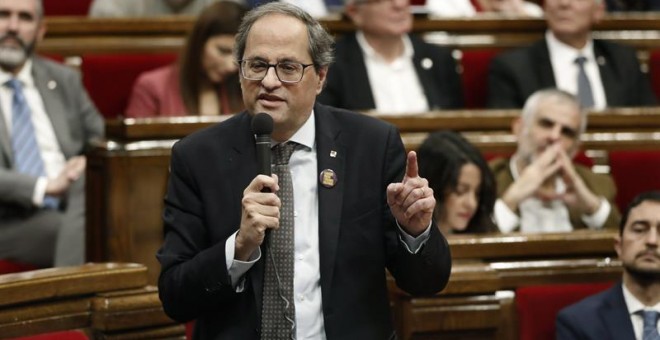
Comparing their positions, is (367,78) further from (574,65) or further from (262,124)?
(262,124)

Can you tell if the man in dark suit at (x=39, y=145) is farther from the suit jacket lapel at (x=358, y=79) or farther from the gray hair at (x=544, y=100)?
the gray hair at (x=544, y=100)

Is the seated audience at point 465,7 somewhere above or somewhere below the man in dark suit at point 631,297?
above

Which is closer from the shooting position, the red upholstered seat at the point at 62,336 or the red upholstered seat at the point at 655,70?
the red upholstered seat at the point at 62,336

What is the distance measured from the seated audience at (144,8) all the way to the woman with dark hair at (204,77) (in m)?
0.38

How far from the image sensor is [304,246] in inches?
44.1

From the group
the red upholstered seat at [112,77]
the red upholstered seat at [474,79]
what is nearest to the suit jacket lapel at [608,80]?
the red upholstered seat at [474,79]

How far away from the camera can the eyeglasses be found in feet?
3.60

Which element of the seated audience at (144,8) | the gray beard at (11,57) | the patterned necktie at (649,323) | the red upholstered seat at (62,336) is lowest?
the patterned necktie at (649,323)

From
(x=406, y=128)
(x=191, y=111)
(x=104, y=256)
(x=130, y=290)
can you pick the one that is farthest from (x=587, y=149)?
(x=130, y=290)

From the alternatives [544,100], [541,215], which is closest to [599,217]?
[541,215]

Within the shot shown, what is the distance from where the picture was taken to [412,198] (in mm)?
1057

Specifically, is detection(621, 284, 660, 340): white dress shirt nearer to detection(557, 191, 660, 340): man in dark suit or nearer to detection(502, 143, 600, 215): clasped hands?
detection(557, 191, 660, 340): man in dark suit

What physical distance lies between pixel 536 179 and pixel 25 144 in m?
0.88

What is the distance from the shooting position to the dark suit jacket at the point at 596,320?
1538 millimetres
